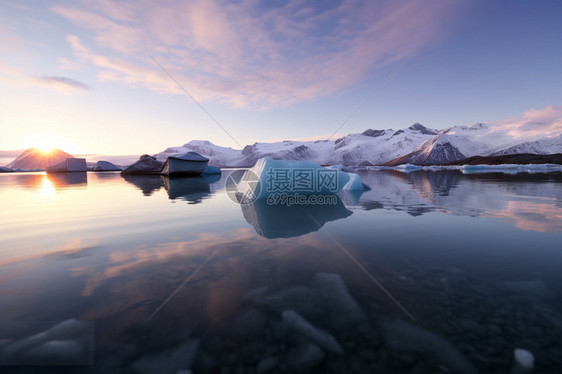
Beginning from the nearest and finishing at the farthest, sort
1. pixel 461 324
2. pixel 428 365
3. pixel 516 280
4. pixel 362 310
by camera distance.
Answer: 1. pixel 428 365
2. pixel 461 324
3. pixel 362 310
4. pixel 516 280

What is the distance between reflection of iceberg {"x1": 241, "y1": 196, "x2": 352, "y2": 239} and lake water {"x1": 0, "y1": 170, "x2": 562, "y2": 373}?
0.61 ft

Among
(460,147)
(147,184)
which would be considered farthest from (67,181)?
(460,147)

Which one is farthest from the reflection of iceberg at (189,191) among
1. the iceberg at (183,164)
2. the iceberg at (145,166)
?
the iceberg at (145,166)

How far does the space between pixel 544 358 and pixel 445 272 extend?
1530 mm

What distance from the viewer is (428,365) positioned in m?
1.89

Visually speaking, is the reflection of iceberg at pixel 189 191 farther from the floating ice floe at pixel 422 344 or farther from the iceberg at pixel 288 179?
the floating ice floe at pixel 422 344

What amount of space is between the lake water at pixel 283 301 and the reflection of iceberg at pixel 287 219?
0.61ft

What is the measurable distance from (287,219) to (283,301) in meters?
4.44

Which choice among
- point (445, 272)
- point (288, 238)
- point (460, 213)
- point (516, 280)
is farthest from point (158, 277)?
point (460, 213)

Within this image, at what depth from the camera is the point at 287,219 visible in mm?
7199

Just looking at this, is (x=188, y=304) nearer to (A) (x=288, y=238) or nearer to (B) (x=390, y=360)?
(B) (x=390, y=360)

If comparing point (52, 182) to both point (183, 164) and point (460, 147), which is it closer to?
point (183, 164)

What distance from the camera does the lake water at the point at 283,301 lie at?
1.98 metres

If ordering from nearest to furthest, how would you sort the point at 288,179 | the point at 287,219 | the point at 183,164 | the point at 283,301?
the point at 283,301, the point at 287,219, the point at 288,179, the point at 183,164
